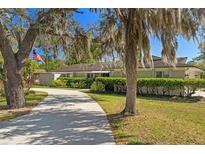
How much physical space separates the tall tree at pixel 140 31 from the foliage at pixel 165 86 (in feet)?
22.9

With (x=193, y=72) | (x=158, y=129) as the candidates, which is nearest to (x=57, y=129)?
(x=158, y=129)

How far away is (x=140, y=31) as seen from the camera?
7586 millimetres

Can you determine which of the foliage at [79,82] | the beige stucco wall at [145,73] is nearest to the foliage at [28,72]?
the beige stucco wall at [145,73]

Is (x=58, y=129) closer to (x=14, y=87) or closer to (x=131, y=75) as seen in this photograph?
(x=131, y=75)

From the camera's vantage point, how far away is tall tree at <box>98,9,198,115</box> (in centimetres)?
645

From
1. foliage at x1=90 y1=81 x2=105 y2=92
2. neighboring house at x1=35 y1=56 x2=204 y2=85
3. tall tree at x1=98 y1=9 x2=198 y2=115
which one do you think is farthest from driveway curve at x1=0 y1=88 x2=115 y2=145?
foliage at x1=90 y1=81 x2=105 y2=92

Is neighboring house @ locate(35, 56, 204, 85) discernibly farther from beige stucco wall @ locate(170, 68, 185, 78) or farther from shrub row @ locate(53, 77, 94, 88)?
shrub row @ locate(53, 77, 94, 88)

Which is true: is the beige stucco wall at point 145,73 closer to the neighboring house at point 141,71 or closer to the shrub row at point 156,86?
the neighboring house at point 141,71

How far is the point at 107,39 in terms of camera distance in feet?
31.9

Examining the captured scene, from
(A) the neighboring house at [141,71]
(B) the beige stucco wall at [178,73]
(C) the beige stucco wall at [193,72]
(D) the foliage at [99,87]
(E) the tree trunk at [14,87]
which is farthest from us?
(C) the beige stucco wall at [193,72]

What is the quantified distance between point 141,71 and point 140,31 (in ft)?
47.1

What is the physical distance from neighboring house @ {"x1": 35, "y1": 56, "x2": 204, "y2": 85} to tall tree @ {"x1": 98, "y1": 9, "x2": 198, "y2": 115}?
2451 mm

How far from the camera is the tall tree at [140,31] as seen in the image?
6.45m
